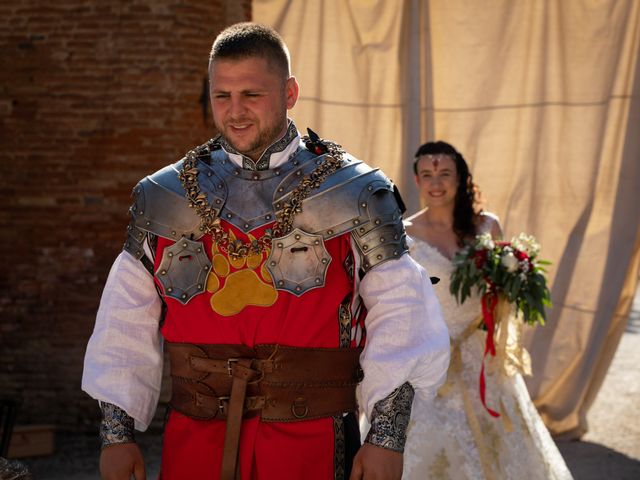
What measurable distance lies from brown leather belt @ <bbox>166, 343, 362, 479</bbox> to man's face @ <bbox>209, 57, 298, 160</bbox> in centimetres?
58

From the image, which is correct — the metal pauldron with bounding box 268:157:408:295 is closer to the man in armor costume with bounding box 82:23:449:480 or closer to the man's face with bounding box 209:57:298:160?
the man in armor costume with bounding box 82:23:449:480

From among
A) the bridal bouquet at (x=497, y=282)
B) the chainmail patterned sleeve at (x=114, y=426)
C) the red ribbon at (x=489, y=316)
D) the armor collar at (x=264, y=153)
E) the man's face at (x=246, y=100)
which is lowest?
the red ribbon at (x=489, y=316)

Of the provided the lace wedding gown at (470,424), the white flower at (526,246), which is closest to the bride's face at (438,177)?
the lace wedding gown at (470,424)

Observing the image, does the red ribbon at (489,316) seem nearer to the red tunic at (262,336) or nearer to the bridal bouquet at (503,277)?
the bridal bouquet at (503,277)

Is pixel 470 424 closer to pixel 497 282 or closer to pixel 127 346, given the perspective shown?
pixel 497 282

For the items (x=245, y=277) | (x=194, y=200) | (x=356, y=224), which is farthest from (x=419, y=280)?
(x=194, y=200)

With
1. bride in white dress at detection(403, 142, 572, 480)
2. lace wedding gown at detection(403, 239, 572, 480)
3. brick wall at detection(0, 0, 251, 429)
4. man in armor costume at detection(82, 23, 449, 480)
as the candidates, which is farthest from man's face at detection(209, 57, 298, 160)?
brick wall at detection(0, 0, 251, 429)

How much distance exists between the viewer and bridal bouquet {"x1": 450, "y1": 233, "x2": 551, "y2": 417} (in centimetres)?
549

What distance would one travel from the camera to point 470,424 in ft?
17.5

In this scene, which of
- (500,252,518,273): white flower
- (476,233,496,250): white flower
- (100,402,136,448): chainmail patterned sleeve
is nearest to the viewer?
(100,402,136,448): chainmail patterned sleeve

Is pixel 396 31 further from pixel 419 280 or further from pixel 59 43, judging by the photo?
pixel 419 280

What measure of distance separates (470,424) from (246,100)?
9.87ft

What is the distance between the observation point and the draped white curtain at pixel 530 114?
7508 millimetres

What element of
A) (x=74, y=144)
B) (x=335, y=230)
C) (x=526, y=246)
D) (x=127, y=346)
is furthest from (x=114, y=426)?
(x=74, y=144)
